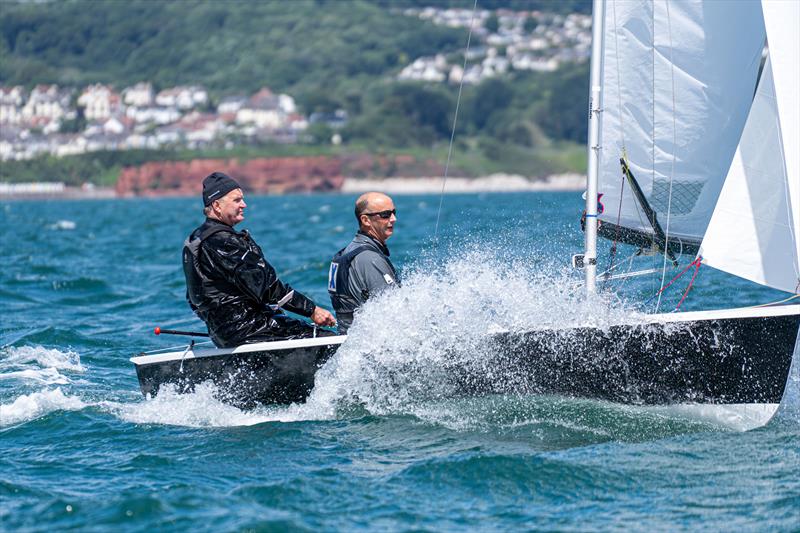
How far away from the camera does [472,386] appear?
290 inches

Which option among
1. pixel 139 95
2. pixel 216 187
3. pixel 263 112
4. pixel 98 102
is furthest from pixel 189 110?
pixel 216 187

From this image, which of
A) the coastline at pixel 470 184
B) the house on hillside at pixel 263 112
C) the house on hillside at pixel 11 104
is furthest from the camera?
the house on hillside at pixel 11 104

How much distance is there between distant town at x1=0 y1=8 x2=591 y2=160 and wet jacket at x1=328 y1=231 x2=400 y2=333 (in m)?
115

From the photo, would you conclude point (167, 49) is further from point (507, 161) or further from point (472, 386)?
point (472, 386)

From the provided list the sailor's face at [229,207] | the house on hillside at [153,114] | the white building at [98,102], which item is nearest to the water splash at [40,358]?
the sailor's face at [229,207]

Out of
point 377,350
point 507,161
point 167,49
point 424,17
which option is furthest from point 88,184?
point 377,350

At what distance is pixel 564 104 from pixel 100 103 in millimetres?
68103

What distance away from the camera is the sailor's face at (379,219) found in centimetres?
757

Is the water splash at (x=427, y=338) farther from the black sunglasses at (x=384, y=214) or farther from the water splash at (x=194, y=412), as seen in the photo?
the black sunglasses at (x=384, y=214)

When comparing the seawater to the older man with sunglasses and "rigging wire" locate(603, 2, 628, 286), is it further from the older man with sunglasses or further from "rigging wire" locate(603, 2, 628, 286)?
"rigging wire" locate(603, 2, 628, 286)

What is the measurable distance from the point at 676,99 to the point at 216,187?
319 centimetres

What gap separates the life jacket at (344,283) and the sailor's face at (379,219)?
0.48 feet

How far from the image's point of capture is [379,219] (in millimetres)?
7598

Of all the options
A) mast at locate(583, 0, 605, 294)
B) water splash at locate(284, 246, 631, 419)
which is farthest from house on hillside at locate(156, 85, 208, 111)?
water splash at locate(284, 246, 631, 419)
